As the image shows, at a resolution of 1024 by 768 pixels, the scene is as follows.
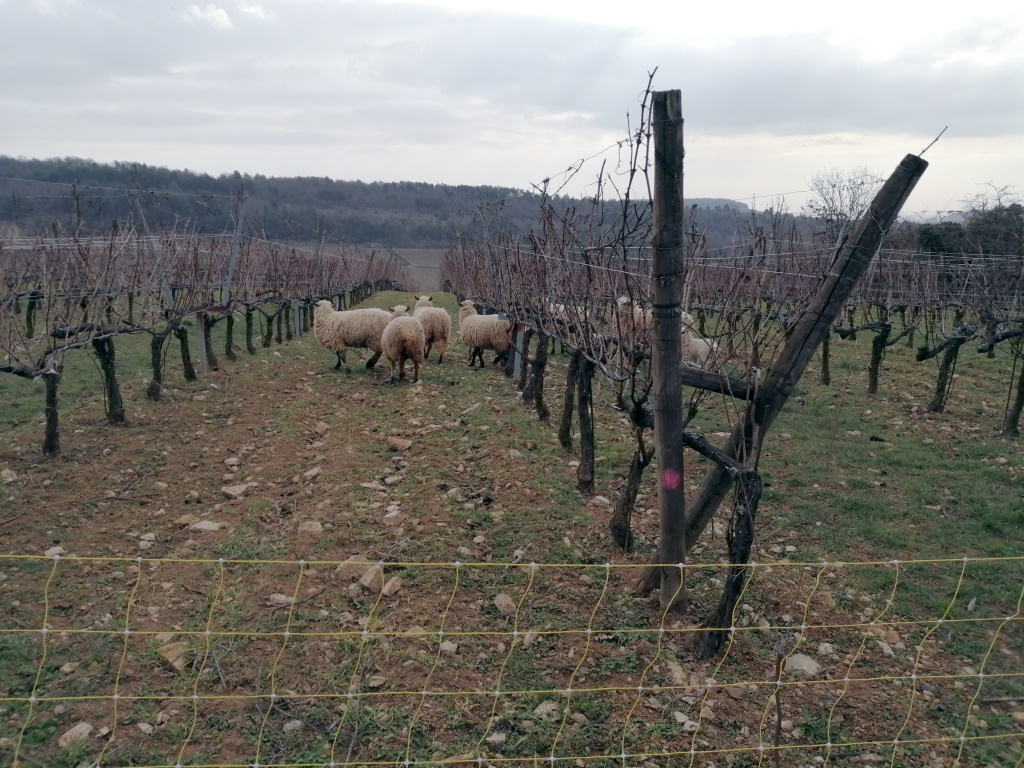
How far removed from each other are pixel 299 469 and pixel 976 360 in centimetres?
1655

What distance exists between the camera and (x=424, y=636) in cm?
459

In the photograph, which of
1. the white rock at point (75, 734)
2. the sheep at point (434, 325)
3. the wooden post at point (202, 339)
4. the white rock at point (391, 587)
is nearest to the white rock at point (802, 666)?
the white rock at point (391, 587)

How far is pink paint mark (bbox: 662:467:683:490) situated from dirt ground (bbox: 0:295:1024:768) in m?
0.52

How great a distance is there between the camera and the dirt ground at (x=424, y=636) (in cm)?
365

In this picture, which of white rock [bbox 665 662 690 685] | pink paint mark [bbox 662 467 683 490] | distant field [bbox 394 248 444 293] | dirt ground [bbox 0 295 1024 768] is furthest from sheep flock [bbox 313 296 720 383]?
distant field [bbox 394 248 444 293]

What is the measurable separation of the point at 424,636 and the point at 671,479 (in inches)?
77.0

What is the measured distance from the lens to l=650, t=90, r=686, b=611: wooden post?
377cm

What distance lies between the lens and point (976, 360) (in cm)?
1683

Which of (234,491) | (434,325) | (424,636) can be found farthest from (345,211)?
(424,636)

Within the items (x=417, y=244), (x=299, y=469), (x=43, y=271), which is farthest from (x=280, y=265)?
(x=417, y=244)

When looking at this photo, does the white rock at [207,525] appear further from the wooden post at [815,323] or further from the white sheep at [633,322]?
the wooden post at [815,323]

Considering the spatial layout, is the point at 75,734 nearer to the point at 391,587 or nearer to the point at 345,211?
the point at 391,587

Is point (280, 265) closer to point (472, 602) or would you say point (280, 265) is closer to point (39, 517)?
point (39, 517)

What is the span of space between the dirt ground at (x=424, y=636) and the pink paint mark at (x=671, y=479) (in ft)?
1.70
